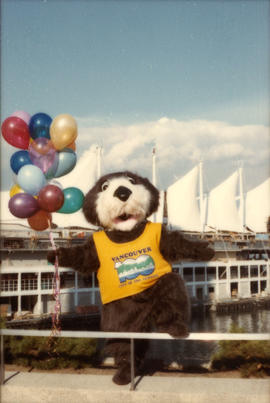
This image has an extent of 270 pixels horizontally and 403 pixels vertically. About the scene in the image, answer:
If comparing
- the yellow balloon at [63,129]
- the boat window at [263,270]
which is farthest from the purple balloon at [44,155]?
the boat window at [263,270]

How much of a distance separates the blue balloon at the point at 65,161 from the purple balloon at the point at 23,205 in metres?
0.56

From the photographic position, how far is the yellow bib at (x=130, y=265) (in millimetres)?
2371

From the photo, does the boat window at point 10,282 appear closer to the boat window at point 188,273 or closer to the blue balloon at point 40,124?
the boat window at point 188,273

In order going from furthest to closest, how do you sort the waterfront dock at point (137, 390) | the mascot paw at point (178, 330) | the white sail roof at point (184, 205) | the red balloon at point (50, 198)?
the white sail roof at point (184, 205) < the red balloon at point (50, 198) < the mascot paw at point (178, 330) < the waterfront dock at point (137, 390)

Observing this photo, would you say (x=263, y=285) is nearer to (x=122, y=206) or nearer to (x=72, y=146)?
(x=72, y=146)

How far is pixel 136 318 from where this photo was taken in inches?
94.3

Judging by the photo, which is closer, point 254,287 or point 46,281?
point 46,281

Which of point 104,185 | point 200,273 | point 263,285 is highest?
point 104,185

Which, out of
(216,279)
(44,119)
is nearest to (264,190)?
(216,279)

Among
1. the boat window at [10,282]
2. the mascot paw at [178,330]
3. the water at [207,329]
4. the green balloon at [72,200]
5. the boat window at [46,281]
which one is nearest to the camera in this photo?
the mascot paw at [178,330]

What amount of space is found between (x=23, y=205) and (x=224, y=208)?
3412 centimetres

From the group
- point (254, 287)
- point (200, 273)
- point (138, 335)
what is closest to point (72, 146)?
point (138, 335)

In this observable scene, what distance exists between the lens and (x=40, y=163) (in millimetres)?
3805

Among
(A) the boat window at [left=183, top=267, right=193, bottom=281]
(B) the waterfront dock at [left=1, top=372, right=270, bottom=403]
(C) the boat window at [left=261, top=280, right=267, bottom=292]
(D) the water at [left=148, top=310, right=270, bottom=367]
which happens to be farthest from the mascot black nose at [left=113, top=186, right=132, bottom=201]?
(C) the boat window at [left=261, top=280, right=267, bottom=292]
